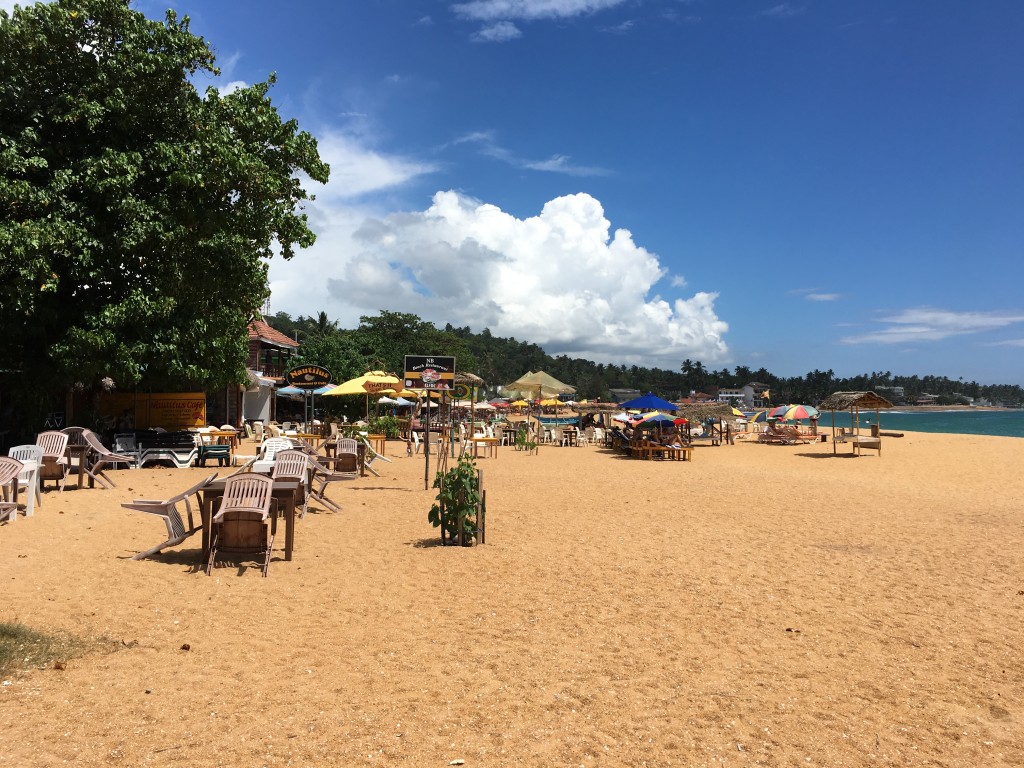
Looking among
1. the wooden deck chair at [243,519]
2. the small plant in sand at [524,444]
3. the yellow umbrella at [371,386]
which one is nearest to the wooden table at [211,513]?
the wooden deck chair at [243,519]

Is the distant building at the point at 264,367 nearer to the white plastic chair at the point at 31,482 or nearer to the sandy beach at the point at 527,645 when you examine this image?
the white plastic chair at the point at 31,482

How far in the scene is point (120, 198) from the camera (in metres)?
13.4

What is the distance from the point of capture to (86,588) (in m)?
5.80

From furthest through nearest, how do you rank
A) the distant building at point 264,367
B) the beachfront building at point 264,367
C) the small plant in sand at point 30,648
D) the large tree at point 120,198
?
the beachfront building at point 264,367 < the distant building at point 264,367 < the large tree at point 120,198 < the small plant in sand at point 30,648

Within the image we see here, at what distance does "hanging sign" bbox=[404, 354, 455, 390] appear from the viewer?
12555 mm

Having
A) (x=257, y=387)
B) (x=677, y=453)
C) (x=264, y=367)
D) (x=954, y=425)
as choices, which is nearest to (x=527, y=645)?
(x=677, y=453)

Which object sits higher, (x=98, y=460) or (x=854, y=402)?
(x=854, y=402)

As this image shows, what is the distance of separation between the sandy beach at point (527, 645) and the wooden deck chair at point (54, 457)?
1.19 meters

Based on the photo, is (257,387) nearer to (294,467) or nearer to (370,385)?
(370,385)

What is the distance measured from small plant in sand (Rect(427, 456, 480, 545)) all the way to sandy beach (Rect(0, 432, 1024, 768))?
11.2 inches

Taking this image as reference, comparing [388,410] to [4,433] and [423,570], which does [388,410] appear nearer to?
[4,433]

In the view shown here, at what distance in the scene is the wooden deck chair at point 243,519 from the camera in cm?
684

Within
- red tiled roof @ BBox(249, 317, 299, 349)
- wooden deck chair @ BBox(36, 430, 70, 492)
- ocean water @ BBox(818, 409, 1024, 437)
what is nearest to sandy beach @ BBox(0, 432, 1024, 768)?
wooden deck chair @ BBox(36, 430, 70, 492)

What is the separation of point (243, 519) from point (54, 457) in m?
5.80
